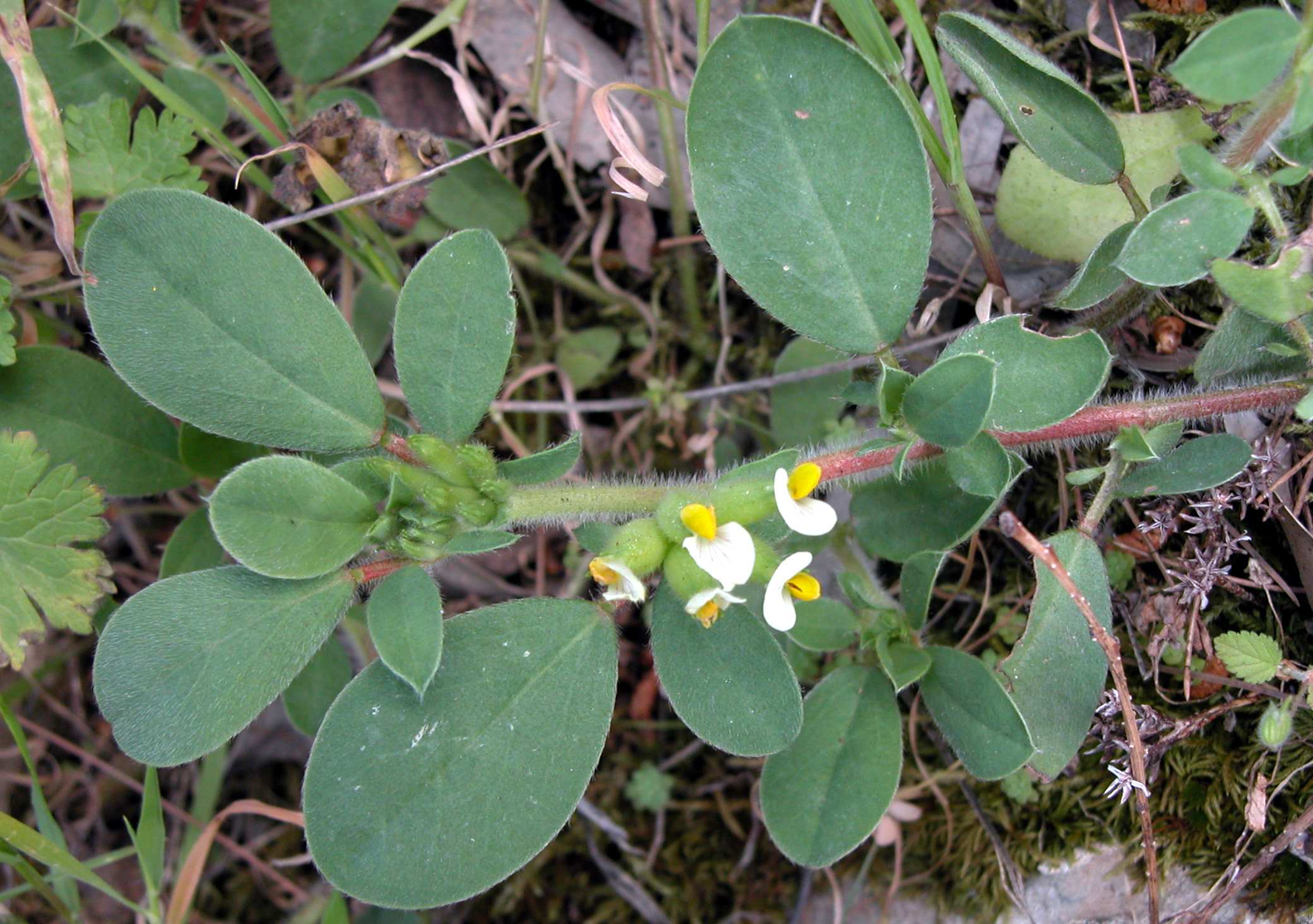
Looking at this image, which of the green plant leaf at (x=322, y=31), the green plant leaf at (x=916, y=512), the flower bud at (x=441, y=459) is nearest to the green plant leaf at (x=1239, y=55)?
the green plant leaf at (x=916, y=512)

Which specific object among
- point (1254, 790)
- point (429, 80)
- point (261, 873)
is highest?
point (429, 80)

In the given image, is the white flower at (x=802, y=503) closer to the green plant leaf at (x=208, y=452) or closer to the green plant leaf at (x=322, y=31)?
the green plant leaf at (x=208, y=452)

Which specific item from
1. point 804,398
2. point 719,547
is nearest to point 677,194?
point 804,398

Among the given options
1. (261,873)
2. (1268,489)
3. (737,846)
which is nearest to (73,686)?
(261,873)

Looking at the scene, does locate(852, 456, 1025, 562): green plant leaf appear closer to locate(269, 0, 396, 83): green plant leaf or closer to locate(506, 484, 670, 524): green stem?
locate(506, 484, 670, 524): green stem

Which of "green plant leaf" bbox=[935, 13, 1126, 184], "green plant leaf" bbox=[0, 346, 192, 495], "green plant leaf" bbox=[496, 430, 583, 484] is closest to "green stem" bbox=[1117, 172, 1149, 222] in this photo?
"green plant leaf" bbox=[935, 13, 1126, 184]

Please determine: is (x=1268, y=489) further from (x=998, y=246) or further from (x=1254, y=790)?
(x=998, y=246)
